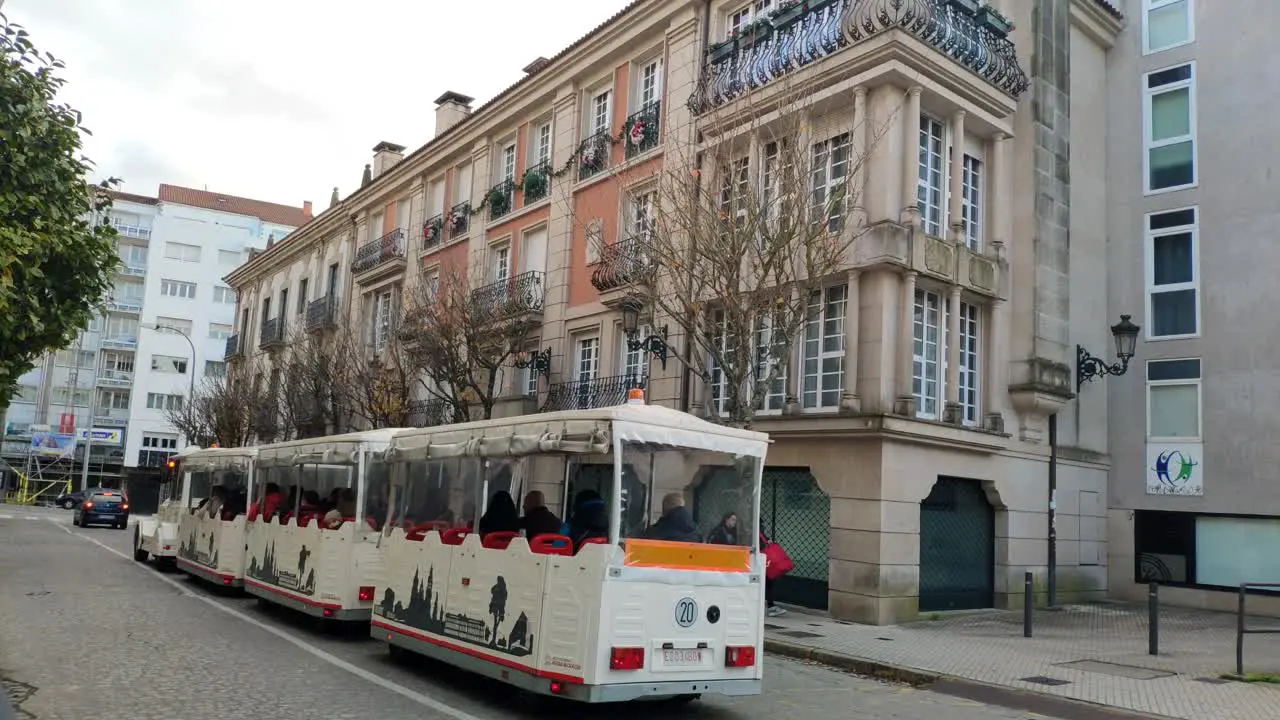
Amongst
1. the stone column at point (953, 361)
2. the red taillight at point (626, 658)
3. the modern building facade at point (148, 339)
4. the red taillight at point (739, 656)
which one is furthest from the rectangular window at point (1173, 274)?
the modern building facade at point (148, 339)

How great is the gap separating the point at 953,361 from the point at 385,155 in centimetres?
2671

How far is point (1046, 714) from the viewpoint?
9.88 meters

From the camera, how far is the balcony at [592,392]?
21312 millimetres

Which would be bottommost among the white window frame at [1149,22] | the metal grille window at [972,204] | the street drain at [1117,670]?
the street drain at [1117,670]

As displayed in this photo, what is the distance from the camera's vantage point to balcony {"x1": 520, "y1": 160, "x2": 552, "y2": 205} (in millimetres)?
25438

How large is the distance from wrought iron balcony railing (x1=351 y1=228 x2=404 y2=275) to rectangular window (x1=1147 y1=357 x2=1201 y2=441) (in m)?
21.3

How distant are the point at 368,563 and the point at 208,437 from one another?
106 feet

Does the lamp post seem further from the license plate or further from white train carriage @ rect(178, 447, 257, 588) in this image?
white train carriage @ rect(178, 447, 257, 588)

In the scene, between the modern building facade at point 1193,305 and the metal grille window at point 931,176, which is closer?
the metal grille window at point 931,176

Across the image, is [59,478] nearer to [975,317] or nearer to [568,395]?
[568,395]

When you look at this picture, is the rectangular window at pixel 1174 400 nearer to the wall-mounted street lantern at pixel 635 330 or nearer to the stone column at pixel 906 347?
the stone column at pixel 906 347

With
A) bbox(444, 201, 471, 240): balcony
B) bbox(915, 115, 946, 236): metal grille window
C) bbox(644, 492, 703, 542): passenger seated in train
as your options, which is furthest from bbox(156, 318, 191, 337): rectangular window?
bbox(644, 492, 703, 542): passenger seated in train

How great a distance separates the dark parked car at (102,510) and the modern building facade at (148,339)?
31356 millimetres

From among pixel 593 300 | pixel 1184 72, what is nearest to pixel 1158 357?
pixel 1184 72
